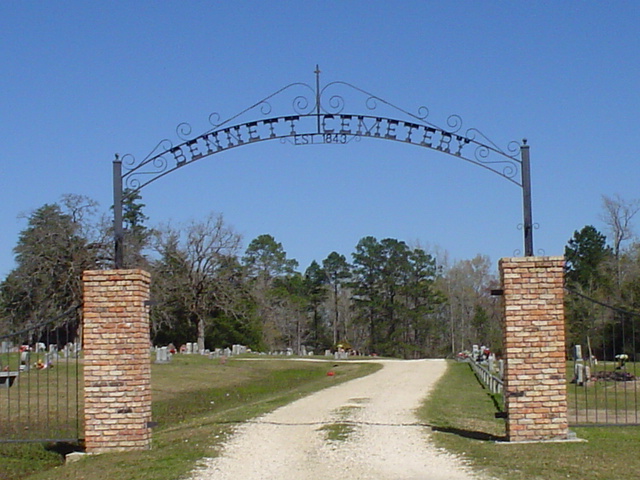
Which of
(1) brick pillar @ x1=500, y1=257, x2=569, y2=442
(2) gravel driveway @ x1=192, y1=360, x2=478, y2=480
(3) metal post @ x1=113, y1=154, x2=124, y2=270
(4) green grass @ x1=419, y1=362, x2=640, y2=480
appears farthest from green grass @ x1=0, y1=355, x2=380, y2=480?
(1) brick pillar @ x1=500, y1=257, x2=569, y2=442

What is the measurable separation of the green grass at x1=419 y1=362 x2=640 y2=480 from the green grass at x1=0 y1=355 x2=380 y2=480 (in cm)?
345

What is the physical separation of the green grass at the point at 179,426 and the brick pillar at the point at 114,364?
0.32 metres

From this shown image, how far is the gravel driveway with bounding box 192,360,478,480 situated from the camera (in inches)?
387

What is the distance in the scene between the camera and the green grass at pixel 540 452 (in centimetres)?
942

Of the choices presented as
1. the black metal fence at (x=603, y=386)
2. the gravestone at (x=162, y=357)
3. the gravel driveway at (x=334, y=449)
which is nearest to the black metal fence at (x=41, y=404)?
the gravel driveway at (x=334, y=449)

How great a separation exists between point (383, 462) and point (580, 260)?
63.7 meters

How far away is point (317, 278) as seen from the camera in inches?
3344

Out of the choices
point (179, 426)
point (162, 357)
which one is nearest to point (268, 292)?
point (162, 357)

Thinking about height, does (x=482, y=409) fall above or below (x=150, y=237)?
below

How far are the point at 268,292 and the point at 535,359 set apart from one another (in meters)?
66.1

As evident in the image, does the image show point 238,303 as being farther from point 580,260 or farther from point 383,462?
point 383,462

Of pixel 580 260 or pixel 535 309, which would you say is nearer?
pixel 535 309

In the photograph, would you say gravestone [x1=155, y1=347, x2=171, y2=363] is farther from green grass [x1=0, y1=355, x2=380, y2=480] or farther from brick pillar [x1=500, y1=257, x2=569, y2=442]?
brick pillar [x1=500, y1=257, x2=569, y2=442]

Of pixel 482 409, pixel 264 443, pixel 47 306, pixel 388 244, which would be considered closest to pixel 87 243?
pixel 47 306
